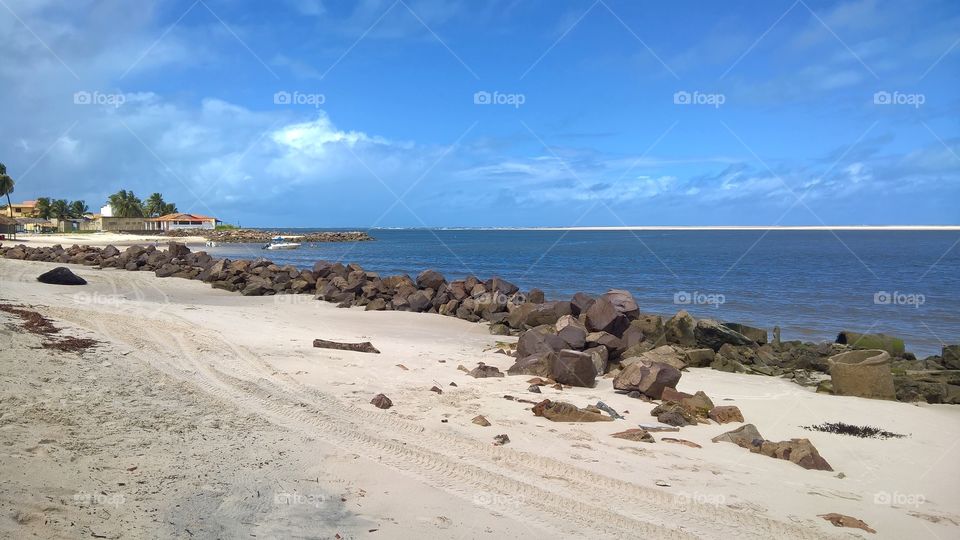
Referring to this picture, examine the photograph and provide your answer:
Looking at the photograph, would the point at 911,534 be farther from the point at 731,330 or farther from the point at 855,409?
the point at 731,330

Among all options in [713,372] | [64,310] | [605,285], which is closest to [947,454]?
[713,372]

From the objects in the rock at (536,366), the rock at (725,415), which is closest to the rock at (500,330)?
the rock at (536,366)

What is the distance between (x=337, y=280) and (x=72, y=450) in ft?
65.4

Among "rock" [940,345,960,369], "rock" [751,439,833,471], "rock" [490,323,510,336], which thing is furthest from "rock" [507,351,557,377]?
"rock" [940,345,960,369]

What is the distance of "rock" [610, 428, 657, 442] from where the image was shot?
8.03 m

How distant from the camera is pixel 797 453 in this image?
25.0ft

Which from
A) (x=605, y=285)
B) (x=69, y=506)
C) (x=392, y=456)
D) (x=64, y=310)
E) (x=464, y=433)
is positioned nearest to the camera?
(x=69, y=506)

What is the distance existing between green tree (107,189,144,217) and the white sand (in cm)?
12026

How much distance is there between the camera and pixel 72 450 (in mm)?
5668

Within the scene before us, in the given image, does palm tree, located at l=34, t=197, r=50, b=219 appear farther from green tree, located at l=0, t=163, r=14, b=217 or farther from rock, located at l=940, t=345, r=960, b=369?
rock, located at l=940, t=345, r=960, b=369

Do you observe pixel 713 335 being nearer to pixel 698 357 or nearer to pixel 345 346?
pixel 698 357

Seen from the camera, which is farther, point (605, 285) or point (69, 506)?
point (605, 285)

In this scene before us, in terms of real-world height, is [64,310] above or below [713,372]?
above

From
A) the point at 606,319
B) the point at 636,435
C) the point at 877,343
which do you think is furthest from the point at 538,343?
the point at 877,343
